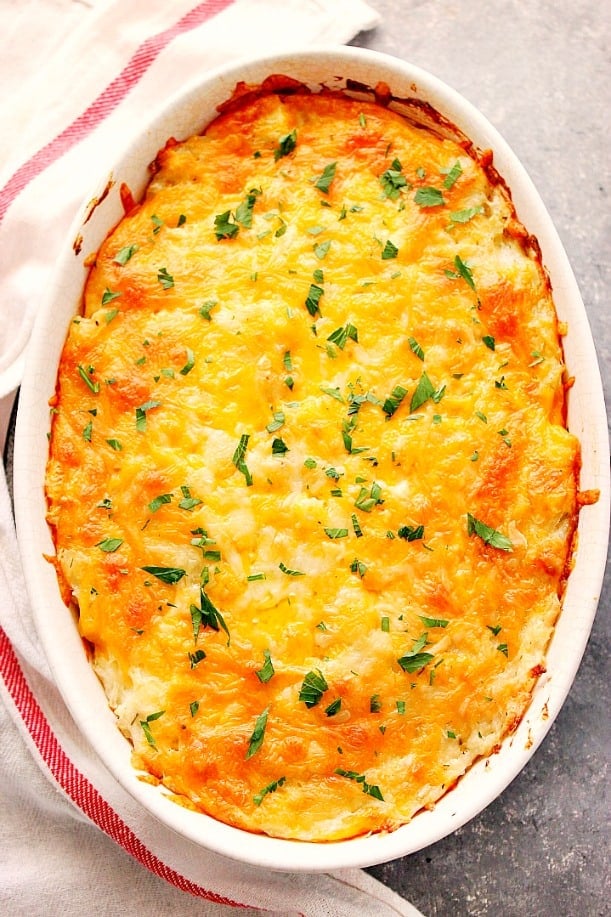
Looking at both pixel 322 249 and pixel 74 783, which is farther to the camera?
pixel 74 783

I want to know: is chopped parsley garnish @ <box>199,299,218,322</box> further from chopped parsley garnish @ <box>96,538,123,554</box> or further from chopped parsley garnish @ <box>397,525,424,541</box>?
chopped parsley garnish @ <box>397,525,424,541</box>

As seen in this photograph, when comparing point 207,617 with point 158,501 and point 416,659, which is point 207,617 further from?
point 416,659

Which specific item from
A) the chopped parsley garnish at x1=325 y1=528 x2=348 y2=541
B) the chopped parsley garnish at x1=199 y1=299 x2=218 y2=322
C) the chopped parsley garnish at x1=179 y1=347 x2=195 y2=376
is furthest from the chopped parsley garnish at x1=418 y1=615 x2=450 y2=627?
the chopped parsley garnish at x1=199 y1=299 x2=218 y2=322

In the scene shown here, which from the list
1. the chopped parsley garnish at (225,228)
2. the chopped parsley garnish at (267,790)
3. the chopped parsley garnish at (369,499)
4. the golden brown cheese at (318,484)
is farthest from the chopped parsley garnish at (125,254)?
the chopped parsley garnish at (267,790)

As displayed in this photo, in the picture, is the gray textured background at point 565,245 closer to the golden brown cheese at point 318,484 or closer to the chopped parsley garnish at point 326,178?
the golden brown cheese at point 318,484

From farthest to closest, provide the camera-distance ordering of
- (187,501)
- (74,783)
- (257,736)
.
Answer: (74,783) < (187,501) < (257,736)

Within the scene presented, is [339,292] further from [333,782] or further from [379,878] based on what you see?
[379,878]

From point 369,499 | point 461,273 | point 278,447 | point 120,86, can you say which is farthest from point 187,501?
point 120,86
